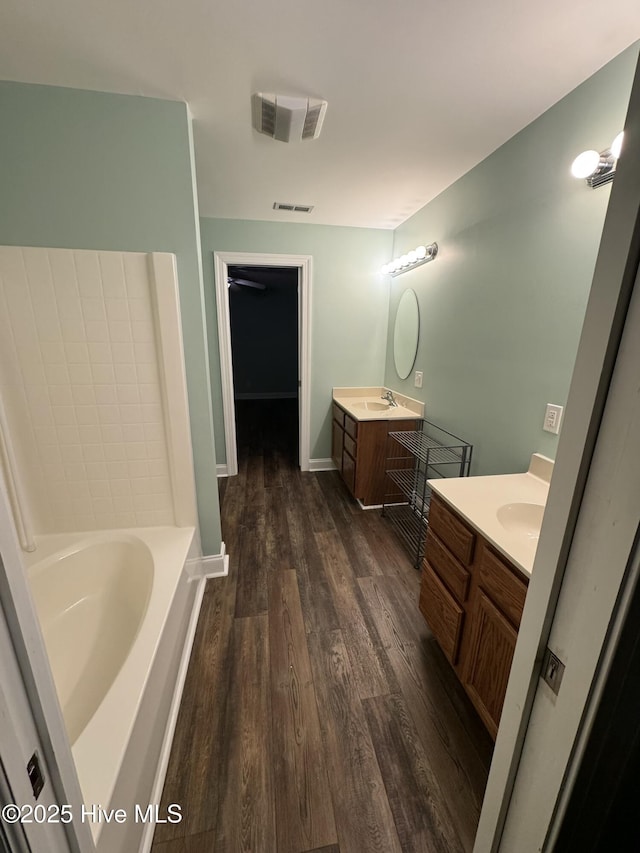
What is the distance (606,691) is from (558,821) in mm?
301

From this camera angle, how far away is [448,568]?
143 centimetres

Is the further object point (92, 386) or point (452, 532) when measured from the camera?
point (92, 386)

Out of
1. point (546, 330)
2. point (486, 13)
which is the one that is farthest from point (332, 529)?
point (486, 13)

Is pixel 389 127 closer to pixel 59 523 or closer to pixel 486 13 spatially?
pixel 486 13

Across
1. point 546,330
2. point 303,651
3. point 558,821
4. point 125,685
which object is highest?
point 546,330

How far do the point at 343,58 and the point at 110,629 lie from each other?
8.33 ft

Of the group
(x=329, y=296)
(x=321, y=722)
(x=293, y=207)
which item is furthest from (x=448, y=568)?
(x=293, y=207)

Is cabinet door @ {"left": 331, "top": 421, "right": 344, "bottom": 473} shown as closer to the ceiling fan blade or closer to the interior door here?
the interior door

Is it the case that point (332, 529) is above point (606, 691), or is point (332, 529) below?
below

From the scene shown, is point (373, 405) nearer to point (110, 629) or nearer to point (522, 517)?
point (522, 517)

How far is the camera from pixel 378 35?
1138mm

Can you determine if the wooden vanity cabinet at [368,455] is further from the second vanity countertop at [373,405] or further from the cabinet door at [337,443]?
the cabinet door at [337,443]

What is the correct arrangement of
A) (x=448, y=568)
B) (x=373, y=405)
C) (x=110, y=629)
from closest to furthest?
(x=448, y=568) < (x=110, y=629) < (x=373, y=405)

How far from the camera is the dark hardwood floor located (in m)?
1.05
